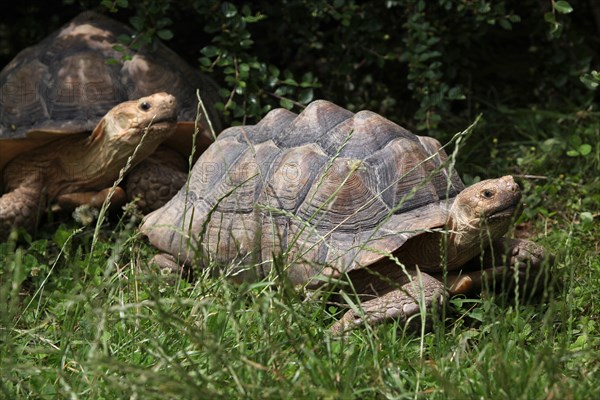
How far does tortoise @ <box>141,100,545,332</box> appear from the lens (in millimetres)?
3111

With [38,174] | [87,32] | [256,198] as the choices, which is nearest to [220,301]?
[256,198]

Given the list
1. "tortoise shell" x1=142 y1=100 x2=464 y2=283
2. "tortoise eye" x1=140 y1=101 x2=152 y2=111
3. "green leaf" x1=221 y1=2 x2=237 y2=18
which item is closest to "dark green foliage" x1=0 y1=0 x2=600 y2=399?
"green leaf" x1=221 y1=2 x2=237 y2=18

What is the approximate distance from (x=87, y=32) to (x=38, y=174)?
85 cm

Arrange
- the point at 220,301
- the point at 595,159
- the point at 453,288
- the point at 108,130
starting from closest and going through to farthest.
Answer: the point at 220,301 < the point at 453,288 < the point at 108,130 < the point at 595,159

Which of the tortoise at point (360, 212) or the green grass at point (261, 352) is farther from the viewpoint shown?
the tortoise at point (360, 212)

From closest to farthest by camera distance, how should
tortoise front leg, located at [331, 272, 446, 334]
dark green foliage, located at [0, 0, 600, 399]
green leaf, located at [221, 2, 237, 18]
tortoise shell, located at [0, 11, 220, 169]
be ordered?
dark green foliage, located at [0, 0, 600, 399] → tortoise front leg, located at [331, 272, 446, 334] → tortoise shell, located at [0, 11, 220, 169] → green leaf, located at [221, 2, 237, 18]

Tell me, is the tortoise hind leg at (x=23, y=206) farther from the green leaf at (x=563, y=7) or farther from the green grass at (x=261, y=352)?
the green leaf at (x=563, y=7)

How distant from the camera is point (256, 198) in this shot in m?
3.47

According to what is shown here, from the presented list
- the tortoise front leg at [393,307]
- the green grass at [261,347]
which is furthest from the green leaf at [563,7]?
the tortoise front leg at [393,307]

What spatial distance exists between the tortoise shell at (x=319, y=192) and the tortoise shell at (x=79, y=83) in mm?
996

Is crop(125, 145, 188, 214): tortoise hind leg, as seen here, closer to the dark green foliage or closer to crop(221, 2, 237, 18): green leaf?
the dark green foliage

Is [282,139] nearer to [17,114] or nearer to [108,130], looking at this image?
[108,130]

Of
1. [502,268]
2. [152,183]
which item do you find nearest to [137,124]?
[152,183]

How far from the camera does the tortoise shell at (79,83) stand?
441cm
